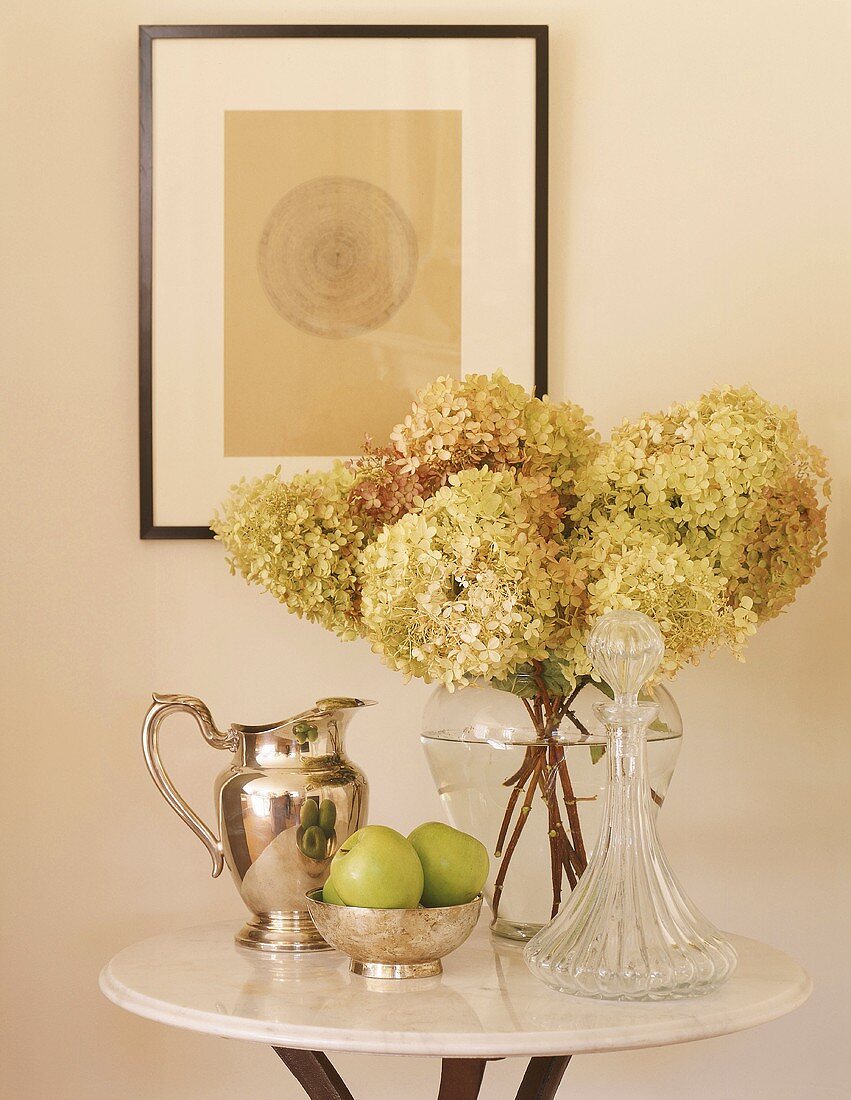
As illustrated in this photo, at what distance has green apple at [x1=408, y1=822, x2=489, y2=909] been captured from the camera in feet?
3.19

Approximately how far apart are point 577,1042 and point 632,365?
0.88 meters

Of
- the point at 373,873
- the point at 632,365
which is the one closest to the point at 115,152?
the point at 632,365

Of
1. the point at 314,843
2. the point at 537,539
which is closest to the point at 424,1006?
the point at 314,843

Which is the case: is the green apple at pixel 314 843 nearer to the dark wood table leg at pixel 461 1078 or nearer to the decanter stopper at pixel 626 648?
the dark wood table leg at pixel 461 1078

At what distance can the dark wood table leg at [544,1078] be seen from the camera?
1.05 metres

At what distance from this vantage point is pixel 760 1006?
0.88 metres

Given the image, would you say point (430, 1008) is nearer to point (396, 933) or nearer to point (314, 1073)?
point (396, 933)

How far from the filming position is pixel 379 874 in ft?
3.06

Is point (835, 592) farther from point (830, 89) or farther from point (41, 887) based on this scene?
point (41, 887)

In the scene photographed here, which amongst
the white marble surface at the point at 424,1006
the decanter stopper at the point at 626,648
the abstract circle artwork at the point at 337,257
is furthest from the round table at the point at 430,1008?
the abstract circle artwork at the point at 337,257

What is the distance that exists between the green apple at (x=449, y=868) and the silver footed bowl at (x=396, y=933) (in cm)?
2

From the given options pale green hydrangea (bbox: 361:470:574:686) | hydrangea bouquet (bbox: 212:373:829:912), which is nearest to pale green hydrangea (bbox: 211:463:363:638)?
hydrangea bouquet (bbox: 212:373:829:912)

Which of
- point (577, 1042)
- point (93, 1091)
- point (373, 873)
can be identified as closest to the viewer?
point (577, 1042)

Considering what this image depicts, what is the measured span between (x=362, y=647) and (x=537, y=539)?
49 centimetres
